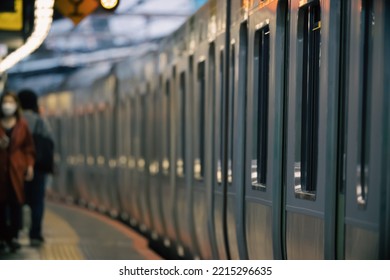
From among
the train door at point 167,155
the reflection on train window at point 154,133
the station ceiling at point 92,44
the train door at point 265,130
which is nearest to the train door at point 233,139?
the train door at point 265,130

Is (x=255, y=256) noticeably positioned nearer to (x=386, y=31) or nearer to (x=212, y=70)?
(x=212, y=70)

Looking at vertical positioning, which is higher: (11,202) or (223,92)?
(223,92)

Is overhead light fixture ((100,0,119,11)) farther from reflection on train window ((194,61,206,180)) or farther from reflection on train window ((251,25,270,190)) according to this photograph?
reflection on train window ((194,61,206,180))

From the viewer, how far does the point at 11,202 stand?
1155 cm

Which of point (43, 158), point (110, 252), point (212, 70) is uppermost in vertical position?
point (212, 70)

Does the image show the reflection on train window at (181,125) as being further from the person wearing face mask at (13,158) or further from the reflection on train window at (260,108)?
the reflection on train window at (260,108)

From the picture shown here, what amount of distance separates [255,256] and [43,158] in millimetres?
5115

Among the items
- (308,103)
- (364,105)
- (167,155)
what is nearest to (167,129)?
(167,155)

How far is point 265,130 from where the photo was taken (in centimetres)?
763

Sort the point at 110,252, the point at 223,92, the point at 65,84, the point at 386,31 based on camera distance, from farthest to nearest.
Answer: the point at 65,84 → the point at 110,252 → the point at 223,92 → the point at 386,31

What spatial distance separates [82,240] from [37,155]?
1771 millimetres

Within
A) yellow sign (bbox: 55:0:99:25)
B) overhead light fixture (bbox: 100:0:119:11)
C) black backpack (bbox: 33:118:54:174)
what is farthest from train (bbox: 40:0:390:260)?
black backpack (bbox: 33:118:54:174)

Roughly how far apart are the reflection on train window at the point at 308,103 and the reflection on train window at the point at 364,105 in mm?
765
